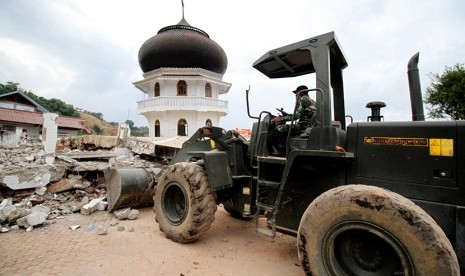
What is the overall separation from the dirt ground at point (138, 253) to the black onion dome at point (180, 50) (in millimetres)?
22103

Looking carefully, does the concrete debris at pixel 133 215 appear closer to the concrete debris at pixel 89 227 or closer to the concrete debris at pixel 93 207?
the concrete debris at pixel 89 227

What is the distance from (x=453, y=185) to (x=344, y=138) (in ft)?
3.90

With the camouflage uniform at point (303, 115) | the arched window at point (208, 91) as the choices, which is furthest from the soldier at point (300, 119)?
the arched window at point (208, 91)

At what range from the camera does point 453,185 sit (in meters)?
2.58

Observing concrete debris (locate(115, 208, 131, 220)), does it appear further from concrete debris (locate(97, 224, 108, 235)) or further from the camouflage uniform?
the camouflage uniform

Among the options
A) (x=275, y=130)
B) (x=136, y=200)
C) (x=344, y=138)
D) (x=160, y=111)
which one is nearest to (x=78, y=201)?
(x=136, y=200)

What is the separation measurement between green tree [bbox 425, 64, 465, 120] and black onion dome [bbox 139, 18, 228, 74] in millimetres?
17931

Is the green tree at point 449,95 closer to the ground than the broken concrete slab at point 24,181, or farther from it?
farther from it

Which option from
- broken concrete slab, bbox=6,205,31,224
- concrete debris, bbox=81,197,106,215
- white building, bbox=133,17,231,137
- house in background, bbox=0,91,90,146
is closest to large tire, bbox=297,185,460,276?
concrete debris, bbox=81,197,106,215

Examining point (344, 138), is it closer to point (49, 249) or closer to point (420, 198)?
point (420, 198)

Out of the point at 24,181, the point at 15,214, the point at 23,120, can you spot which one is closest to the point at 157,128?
the point at 23,120

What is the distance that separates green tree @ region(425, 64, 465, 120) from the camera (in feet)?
48.8

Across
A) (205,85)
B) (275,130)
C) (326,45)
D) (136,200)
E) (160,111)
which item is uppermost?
(205,85)

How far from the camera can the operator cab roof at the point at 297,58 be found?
3.34 metres
